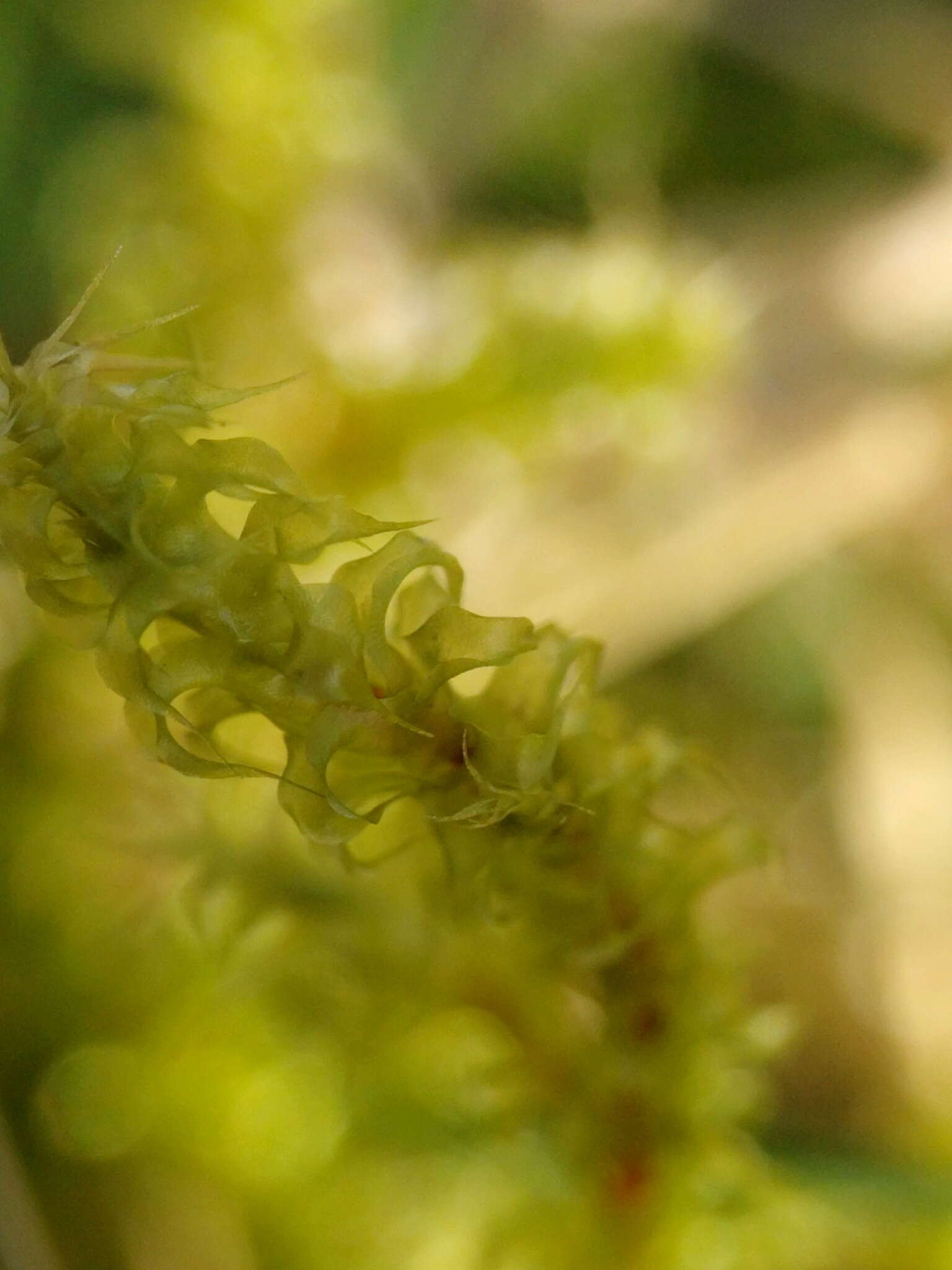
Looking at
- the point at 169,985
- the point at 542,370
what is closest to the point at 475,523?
the point at 542,370

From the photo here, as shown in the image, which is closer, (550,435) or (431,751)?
(431,751)

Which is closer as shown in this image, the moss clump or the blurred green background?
the moss clump

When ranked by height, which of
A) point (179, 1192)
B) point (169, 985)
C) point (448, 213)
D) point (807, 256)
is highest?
point (807, 256)

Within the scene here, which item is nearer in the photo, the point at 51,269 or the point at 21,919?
the point at 21,919

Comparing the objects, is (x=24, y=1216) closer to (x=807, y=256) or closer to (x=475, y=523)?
(x=475, y=523)

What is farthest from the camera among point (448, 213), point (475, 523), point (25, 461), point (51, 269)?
point (448, 213)

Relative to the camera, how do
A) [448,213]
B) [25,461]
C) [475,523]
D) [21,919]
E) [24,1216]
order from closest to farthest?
1. [25,461]
2. [24,1216]
3. [21,919]
4. [475,523]
5. [448,213]

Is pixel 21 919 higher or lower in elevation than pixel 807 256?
lower

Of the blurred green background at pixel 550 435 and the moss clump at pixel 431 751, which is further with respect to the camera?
the blurred green background at pixel 550 435
